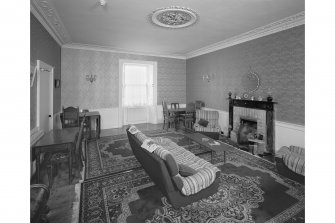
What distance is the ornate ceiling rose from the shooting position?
12.3 ft

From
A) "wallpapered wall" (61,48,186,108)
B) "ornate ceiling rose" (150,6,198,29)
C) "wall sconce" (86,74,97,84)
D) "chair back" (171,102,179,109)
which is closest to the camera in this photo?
"ornate ceiling rose" (150,6,198,29)

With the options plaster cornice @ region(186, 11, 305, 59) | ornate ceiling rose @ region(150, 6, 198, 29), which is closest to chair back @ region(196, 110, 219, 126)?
plaster cornice @ region(186, 11, 305, 59)

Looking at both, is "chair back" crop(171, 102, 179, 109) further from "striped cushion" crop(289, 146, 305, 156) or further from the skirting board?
"striped cushion" crop(289, 146, 305, 156)

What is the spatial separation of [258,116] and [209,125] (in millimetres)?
1481

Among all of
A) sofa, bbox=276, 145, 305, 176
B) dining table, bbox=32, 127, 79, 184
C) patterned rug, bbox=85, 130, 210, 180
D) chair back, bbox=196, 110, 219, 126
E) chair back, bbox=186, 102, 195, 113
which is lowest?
Result: patterned rug, bbox=85, 130, 210, 180

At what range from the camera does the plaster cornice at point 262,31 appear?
4.05 m

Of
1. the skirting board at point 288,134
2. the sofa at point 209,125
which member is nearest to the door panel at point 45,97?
the sofa at point 209,125

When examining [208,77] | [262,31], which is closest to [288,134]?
[262,31]

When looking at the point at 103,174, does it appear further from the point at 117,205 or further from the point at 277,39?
the point at 277,39

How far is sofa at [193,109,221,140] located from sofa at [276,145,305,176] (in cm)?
202
